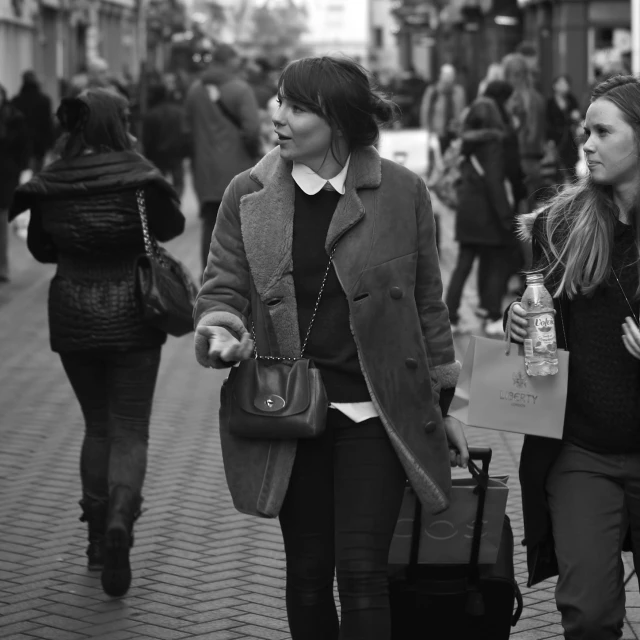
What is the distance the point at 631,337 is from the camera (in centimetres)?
348

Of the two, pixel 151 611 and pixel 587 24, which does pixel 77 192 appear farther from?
pixel 587 24

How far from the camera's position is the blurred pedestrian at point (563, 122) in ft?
46.2

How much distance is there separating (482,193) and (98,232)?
611 cm

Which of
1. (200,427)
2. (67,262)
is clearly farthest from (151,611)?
(200,427)

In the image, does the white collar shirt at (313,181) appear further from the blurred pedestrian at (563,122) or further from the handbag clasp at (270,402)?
the blurred pedestrian at (563,122)

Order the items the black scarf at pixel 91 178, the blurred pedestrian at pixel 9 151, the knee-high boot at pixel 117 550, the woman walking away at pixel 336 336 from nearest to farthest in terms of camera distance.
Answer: the woman walking away at pixel 336 336, the knee-high boot at pixel 117 550, the black scarf at pixel 91 178, the blurred pedestrian at pixel 9 151

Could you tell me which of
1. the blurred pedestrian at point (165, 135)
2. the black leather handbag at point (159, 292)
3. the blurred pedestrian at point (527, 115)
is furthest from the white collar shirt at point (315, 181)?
the blurred pedestrian at point (165, 135)

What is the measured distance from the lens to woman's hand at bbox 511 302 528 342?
11.8 ft

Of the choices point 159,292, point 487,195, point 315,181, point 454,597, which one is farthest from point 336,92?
point 487,195

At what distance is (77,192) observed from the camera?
5.28 meters

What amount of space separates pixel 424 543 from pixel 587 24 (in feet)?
85.1

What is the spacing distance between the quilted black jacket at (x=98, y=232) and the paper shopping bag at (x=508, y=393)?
1889 millimetres

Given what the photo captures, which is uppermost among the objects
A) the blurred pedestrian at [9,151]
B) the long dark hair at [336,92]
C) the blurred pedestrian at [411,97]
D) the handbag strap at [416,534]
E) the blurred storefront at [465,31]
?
the long dark hair at [336,92]

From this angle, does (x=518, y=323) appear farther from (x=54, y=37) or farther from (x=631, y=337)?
(x=54, y=37)
